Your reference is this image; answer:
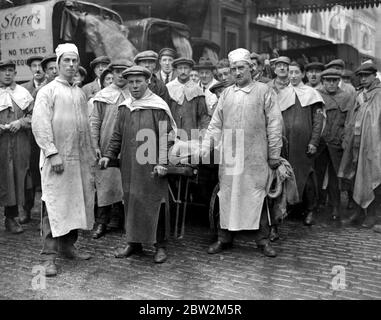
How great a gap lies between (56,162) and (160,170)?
3.24ft

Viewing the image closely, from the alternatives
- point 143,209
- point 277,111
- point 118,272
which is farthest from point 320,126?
point 118,272

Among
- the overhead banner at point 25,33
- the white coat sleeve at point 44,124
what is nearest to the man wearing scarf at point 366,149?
the white coat sleeve at point 44,124

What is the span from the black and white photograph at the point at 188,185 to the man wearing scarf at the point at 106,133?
17 millimetres

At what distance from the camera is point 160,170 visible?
16.0 ft

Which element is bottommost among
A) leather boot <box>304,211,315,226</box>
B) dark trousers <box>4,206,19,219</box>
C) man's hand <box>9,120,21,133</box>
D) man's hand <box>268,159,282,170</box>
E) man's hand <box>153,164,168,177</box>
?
leather boot <box>304,211,315,226</box>

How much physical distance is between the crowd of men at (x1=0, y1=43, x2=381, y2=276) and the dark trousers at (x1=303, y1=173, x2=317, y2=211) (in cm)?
2

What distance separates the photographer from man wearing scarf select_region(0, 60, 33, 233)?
6262 mm

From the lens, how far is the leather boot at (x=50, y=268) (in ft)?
15.1

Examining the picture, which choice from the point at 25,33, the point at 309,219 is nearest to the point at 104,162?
the point at 309,219

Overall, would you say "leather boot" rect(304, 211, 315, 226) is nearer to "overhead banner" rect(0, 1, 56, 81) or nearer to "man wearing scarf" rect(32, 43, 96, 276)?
"man wearing scarf" rect(32, 43, 96, 276)

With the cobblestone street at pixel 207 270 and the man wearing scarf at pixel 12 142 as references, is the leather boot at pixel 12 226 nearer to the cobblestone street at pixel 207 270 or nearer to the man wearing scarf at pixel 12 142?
the man wearing scarf at pixel 12 142

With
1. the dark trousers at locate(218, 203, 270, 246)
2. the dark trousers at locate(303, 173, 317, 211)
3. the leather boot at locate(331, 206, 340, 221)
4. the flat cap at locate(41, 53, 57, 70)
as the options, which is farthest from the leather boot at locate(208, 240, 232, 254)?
the flat cap at locate(41, 53, 57, 70)

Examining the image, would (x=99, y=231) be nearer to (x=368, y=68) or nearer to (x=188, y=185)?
(x=188, y=185)

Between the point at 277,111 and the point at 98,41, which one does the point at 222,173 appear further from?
the point at 98,41
